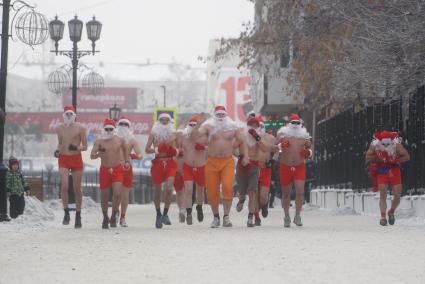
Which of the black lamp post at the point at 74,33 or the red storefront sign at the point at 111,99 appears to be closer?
the black lamp post at the point at 74,33

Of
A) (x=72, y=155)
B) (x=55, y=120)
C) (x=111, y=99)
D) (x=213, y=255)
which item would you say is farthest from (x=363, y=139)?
(x=111, y=99)

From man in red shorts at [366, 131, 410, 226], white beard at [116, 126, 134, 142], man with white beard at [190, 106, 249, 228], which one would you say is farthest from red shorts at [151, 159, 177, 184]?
man in red shorts at [366, 131, 410, 226]

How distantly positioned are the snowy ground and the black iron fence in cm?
472

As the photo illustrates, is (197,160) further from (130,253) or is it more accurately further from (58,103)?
(58,103)

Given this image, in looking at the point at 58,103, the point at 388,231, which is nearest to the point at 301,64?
the point at 388,231

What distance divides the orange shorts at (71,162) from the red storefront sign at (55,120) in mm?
88593

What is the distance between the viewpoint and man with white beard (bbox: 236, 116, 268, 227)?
60.9 ft

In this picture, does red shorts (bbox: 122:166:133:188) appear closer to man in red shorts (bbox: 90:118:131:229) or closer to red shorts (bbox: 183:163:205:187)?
man in red shorts (bbox: 90:118:131:229)

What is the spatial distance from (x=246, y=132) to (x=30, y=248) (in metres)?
6.34

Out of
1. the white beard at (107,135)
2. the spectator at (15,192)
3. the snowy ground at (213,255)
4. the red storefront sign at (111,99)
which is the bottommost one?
the snowy ground at (213,255)

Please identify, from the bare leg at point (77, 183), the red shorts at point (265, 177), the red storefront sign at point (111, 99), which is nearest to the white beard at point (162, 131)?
the bare leg at point (77, 183)

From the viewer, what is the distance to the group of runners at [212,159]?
1812 cm

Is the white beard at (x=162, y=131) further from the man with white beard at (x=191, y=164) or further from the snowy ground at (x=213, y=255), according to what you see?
the snowy ground at (x=213, y=255)

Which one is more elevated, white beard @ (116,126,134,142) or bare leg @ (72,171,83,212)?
white beard @ (116,126,134,142)
